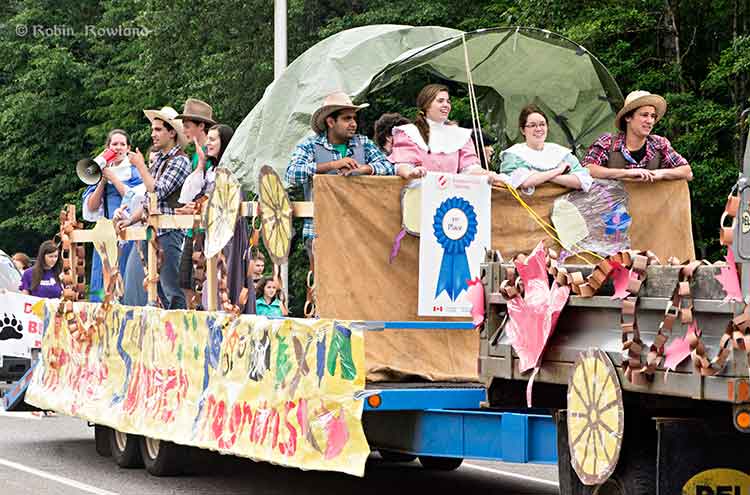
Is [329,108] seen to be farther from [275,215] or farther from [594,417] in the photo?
[594,417]

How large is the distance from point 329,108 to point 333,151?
28 cm

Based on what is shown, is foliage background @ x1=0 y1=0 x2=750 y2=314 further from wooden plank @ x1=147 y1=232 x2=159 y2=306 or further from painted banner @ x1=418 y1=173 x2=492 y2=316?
painted banner @ x1=418 y1=173 x2=492 y2=316

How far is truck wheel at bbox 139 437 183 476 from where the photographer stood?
11.5 metres

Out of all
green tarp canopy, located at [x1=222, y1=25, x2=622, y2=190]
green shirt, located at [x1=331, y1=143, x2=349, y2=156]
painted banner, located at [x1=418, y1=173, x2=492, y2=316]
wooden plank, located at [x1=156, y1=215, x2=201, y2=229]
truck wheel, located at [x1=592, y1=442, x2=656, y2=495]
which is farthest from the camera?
green tarp canopy, located at [x1=222, y1=25, x2=622, y2=190]

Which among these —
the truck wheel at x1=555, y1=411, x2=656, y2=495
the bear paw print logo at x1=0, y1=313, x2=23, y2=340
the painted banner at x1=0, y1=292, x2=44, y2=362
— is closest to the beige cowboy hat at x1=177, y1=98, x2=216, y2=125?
the truck wheel at x1=555, y1=411, x2=656, y2=495

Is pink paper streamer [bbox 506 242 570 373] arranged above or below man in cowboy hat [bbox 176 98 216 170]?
below

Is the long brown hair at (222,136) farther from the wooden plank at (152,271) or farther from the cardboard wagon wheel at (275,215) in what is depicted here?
the cardboard wagon wheel at (275,215)

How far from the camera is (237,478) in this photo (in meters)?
11.6

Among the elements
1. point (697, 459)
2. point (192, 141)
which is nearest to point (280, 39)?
point (192, 141)

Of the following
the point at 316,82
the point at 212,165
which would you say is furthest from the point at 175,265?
the point at 316,82

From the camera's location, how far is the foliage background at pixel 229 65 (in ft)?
74.2

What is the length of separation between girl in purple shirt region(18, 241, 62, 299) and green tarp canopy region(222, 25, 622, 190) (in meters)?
4.82

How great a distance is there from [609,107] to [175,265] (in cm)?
351

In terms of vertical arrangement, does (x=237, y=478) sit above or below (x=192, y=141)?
below
